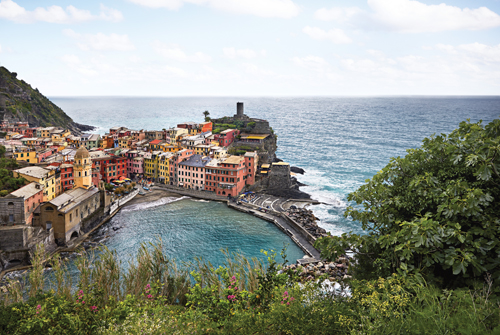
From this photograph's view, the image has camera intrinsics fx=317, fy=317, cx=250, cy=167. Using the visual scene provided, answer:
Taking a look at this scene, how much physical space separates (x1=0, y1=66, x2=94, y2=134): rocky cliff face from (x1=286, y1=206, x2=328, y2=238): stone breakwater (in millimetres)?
94985

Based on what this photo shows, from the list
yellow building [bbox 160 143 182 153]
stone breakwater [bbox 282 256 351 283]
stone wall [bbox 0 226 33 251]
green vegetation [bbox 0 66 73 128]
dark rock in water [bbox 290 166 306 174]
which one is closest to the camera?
stone breakwater [bbox 282 256 351 283]

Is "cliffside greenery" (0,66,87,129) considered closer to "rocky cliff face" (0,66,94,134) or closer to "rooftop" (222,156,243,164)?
"rocky cliff face" (0,66,94,134)

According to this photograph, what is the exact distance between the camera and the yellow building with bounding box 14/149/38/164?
5609 centimetres

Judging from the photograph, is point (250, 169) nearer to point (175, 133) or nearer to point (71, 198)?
point (71, 198)

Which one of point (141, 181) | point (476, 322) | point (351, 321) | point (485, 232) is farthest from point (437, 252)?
point (141, 181)

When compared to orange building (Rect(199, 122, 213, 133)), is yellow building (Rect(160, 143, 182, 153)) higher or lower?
lower

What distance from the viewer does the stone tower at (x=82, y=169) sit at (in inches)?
1860

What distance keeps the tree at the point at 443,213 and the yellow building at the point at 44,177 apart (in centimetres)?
4539

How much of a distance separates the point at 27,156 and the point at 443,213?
216ft

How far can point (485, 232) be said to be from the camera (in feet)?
30.1

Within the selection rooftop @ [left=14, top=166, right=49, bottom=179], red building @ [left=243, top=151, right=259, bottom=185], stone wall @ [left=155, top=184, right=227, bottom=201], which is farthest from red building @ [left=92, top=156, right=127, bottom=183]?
red building @ [left=243, top=151, right=259, bottom=185]

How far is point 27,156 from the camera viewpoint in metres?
56.9

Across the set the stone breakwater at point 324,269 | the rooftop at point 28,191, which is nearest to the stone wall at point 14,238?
the rooftop at point 28,191

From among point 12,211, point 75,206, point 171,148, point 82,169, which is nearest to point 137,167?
point 171,148
